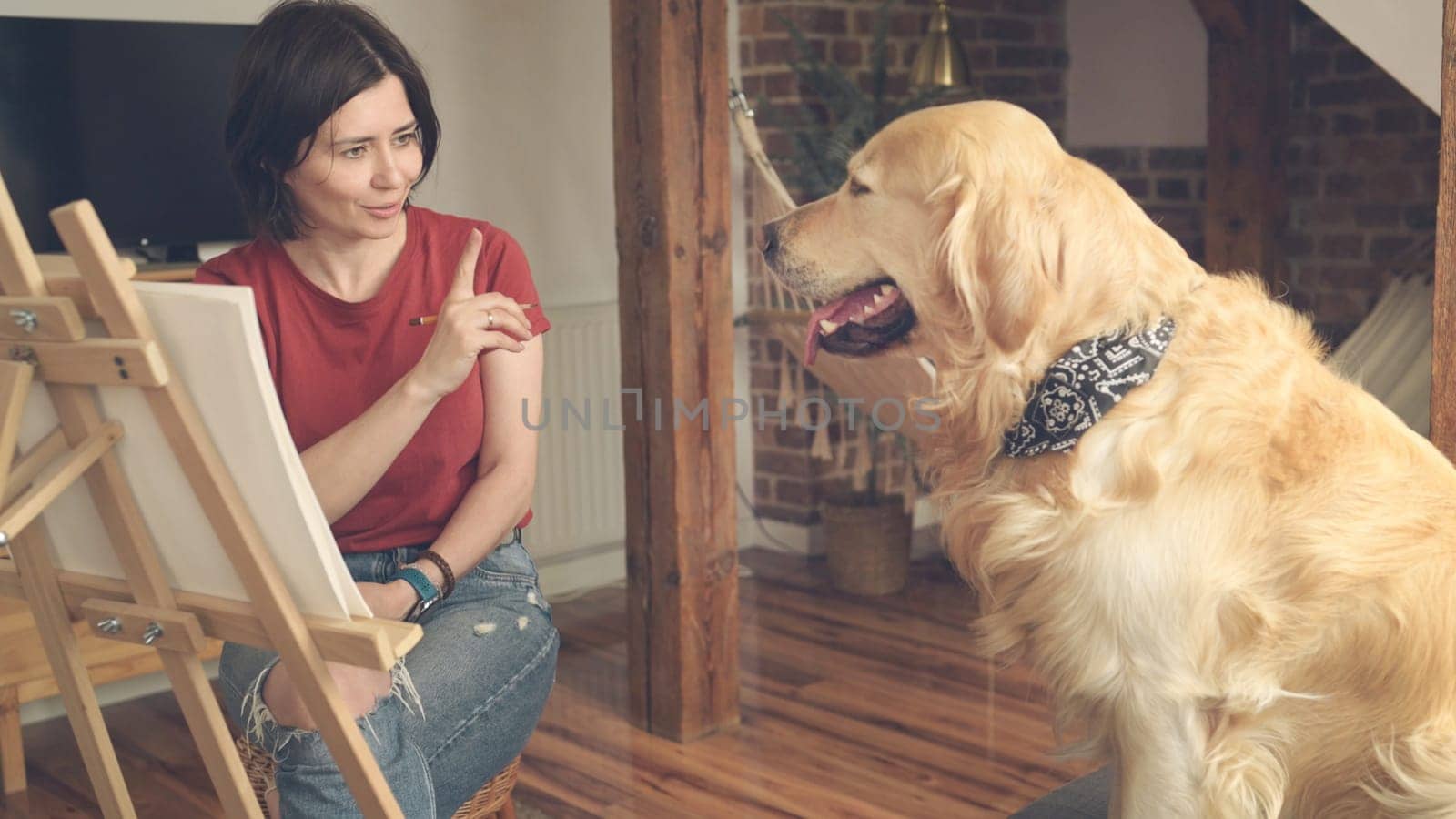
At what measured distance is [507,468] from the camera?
5.90ft

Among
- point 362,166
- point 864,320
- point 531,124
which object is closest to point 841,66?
point 531,124

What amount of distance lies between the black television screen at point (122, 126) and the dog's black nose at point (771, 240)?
1793 mm

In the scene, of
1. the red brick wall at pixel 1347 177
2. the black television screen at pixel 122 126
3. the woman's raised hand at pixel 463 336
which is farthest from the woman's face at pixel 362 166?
the red brick wall at pixel 1347 177

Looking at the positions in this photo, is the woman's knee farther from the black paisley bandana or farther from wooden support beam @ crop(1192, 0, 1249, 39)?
wooden support beam @ crop(1192, 0, 1249, 39)

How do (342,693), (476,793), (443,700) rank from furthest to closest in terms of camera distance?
1. (476,793)
2. (443,700)
3. (342,693)

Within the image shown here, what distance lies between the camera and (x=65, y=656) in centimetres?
150

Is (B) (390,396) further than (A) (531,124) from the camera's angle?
No

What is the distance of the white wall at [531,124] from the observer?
3.52 meters

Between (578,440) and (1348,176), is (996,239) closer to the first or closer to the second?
(578,440)

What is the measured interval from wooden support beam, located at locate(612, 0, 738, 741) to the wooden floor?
0.15 metres

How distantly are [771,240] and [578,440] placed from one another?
2161 millimetres

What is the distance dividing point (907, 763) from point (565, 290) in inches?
67.0

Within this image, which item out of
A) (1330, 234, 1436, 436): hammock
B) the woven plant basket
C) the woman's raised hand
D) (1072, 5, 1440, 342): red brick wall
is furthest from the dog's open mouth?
→ (1072, 5, 1440, 342): red brick wall

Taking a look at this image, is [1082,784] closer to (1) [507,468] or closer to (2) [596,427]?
(1) [507,468]
